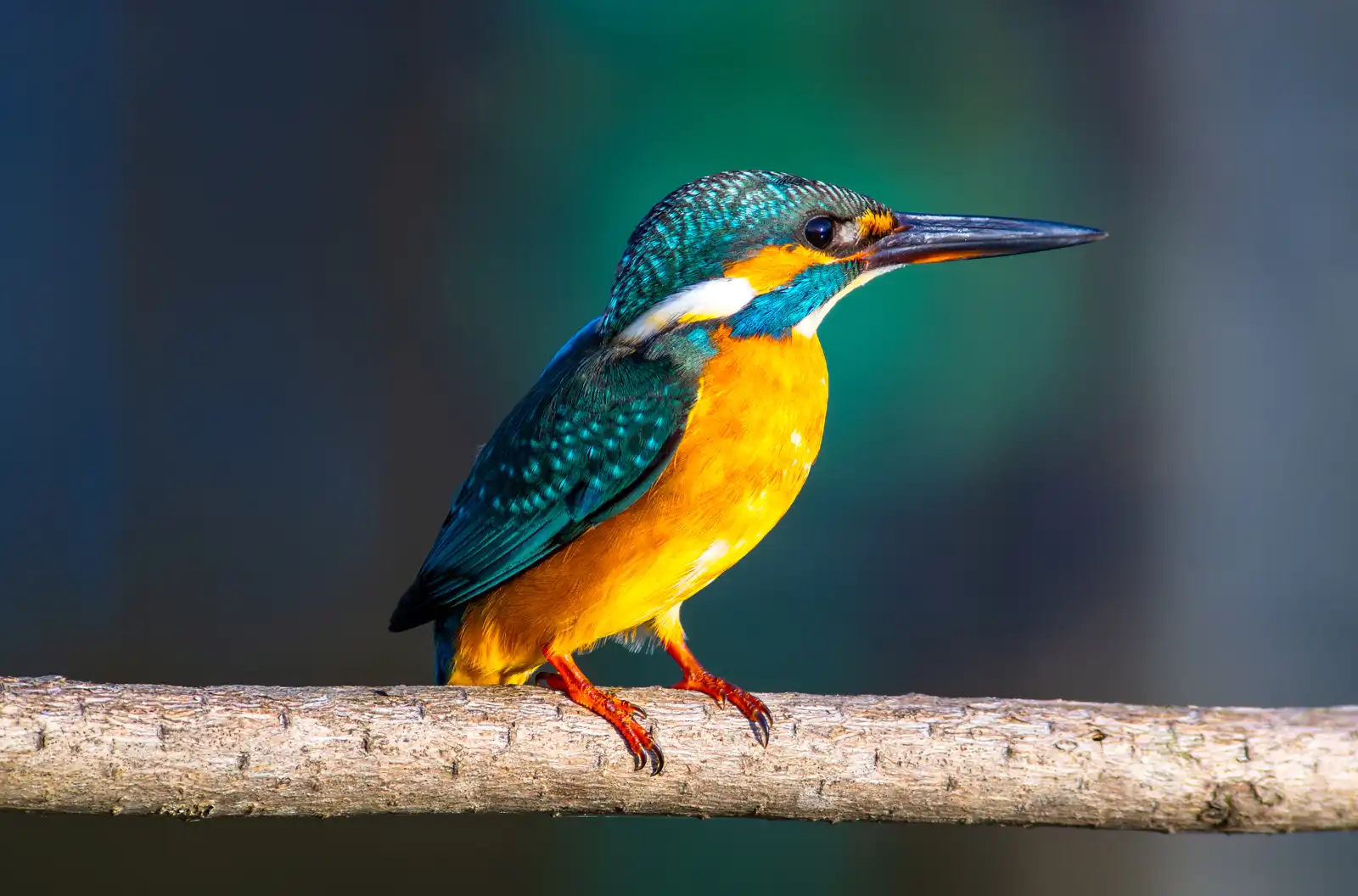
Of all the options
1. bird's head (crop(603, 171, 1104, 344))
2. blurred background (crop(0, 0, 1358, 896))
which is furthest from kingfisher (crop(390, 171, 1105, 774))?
blurred background (crop(0, 0, 1358, 896))

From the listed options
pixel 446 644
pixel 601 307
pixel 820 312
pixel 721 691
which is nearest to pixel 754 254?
pixel 820 312

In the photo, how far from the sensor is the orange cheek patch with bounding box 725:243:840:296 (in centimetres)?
189

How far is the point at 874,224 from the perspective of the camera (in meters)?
1.95

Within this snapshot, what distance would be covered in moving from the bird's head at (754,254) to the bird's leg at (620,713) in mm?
540

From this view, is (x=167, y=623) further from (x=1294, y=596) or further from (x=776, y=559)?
(x=1294, y=596)

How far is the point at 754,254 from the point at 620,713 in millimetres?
705

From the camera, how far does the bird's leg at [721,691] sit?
1740 mm

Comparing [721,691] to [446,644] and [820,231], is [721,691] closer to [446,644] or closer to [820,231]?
[446,644]

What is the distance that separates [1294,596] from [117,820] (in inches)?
146

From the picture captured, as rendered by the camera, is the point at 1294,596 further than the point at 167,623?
No

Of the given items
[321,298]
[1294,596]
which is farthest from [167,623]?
[1294,596]

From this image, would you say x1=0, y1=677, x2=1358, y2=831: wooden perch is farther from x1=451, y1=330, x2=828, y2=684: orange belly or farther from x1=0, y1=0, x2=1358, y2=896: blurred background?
x1=0, y1=0, x2=1358, y2=896: blurred background

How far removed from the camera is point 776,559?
4230mm

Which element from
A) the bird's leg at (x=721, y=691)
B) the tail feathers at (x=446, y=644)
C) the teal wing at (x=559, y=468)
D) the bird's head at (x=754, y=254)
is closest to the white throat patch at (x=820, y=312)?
the bird's head at (x=754, y=254)
